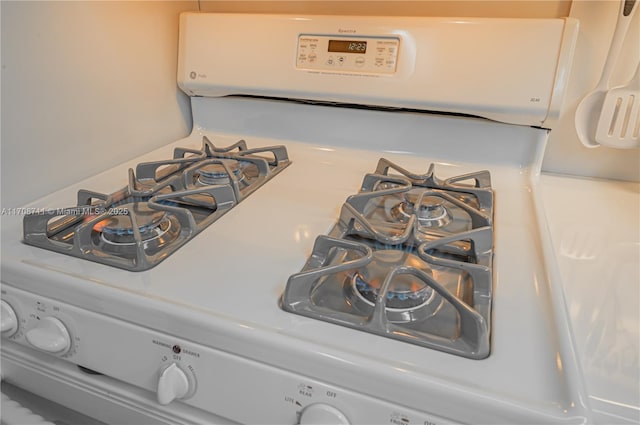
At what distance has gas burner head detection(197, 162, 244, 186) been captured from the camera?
31.9 inches

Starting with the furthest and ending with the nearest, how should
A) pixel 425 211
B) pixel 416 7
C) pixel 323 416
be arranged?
pixel 416 7 → pixel 425 211 → pixel 323 416

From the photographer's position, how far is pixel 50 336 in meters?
0.55

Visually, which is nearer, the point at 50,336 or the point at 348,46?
the point at 50,336

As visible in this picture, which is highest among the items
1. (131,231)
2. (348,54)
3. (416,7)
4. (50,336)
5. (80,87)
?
(416,7)

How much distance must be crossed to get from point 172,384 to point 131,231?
22cm

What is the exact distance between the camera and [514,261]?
588 mm

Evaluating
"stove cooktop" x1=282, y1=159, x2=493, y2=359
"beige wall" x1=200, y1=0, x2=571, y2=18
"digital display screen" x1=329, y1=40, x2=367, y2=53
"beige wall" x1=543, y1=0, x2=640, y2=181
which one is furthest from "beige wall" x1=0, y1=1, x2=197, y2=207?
"beige wall" x1=543, y1=0, x2=640, y2=181

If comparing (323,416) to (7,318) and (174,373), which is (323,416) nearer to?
(174,373)

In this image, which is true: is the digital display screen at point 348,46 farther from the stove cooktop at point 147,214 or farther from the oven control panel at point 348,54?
the stove cooktop at point 147,214

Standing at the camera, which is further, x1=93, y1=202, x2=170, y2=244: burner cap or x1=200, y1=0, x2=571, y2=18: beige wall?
x1=200, y1=0, x2=571, y2=18: beige wall

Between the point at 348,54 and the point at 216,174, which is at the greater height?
the point at 348,54

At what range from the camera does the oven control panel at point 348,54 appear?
2.88 feet

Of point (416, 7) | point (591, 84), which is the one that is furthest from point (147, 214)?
point (591, 84)

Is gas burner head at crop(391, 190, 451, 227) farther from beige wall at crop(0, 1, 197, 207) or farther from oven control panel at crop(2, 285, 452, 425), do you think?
beige wall at crop(0, 1, 197, 207)
